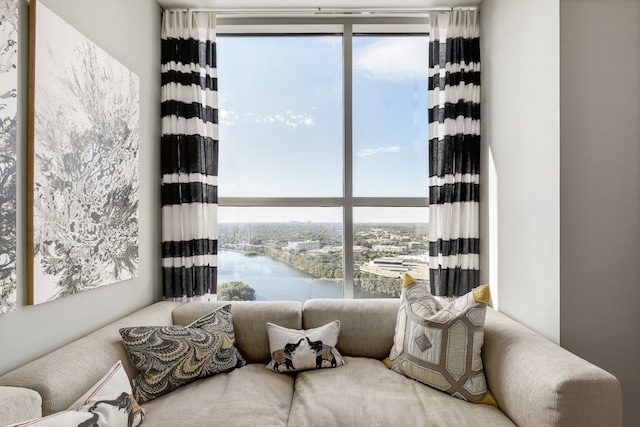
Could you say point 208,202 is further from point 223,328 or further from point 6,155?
point 6,155

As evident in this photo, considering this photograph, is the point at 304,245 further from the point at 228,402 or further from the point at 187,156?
the point at 228,402

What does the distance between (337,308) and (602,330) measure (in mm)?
1320

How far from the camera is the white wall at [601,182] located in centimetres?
184

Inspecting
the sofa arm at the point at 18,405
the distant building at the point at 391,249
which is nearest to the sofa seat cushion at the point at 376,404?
the sofa arm at the point at 18,405

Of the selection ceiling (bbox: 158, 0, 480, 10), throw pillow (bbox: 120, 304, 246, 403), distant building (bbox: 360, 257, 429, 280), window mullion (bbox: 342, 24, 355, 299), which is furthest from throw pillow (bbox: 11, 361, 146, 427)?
ceiling (bbox: 158, 0, 480, 10)

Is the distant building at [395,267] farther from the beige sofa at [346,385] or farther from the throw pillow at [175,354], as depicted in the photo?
the throw pillow at [175,354]

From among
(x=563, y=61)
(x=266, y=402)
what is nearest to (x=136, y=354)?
(x=266, y=402)

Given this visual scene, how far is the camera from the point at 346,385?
200 cm

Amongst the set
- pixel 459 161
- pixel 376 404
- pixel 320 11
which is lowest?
pixel 376 404

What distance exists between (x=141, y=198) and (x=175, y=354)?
1041mm

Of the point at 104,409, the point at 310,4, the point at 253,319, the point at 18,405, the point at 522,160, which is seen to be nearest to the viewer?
the point at 18,405

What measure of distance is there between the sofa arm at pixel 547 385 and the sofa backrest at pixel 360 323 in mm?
628

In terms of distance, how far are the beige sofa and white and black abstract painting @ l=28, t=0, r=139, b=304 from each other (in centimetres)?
33

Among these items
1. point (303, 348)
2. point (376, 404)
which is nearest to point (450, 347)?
point (376, 404)
